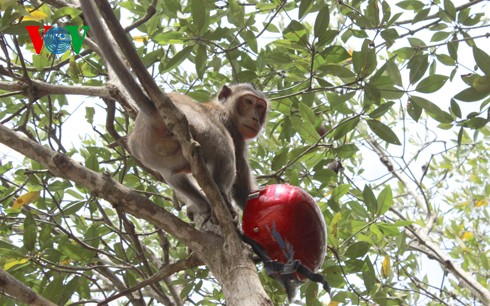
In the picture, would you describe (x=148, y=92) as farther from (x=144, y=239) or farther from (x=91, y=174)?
(x=144, y=239)

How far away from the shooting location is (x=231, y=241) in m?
2.75

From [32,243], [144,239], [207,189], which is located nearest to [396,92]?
[207,189]

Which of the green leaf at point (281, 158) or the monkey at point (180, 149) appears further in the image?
the green leaf at point (281, 158)

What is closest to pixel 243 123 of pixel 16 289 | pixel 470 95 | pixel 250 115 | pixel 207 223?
pixel 250 115

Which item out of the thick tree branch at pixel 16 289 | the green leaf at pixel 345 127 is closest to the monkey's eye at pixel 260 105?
the green leaf at pixel 345 127

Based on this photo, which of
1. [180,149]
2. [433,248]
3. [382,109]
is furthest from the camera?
[433,248]

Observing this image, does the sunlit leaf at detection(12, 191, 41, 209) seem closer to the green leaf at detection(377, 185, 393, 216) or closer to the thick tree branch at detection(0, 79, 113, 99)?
the thick tree branch at detection(0, 79, 113, 99)

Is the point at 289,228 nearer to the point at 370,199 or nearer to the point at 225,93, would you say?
the point at 370,199

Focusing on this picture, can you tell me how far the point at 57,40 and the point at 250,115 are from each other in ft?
5.41

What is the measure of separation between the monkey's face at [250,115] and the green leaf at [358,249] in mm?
1260

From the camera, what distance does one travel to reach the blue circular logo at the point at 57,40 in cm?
402

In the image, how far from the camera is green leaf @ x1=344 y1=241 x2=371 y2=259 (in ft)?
12.7

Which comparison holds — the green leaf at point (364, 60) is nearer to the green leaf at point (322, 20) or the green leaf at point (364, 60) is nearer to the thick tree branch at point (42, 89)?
the green leaf at point (322, 20)

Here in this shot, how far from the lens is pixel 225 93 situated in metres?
4.90
